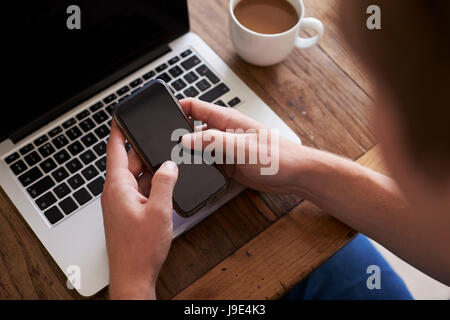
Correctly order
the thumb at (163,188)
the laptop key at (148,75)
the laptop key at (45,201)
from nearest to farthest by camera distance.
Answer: the thumb at (163,188) → the laptop key at (45,201) → the laptop key at (148,75)

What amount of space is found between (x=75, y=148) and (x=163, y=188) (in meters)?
0.23

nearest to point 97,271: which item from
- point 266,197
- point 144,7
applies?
point 266,197

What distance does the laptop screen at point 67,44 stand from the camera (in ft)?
1.92

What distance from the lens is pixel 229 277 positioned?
2.08 feet

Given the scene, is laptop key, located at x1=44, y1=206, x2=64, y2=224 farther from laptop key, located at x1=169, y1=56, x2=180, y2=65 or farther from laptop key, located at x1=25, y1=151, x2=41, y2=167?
laptop key, located at x1=169, y1=56, x2=180, y2=65

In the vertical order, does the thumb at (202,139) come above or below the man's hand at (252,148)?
above

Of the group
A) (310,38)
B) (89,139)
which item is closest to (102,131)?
(89,139)

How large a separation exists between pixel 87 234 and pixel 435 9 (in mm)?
561

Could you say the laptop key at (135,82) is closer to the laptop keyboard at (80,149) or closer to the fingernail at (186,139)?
Answer: the laptop keyboard at (80,149)

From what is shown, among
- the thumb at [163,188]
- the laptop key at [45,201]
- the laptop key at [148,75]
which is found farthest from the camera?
the laptop key at [148,75]

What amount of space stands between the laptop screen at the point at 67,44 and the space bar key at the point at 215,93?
0.44 feet

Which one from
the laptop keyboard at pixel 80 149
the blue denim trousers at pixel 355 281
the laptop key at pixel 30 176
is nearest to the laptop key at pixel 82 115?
the laptop keyboard at pixel 80 149

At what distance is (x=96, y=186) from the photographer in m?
0.67

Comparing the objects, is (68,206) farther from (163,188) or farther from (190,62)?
(190,62)
